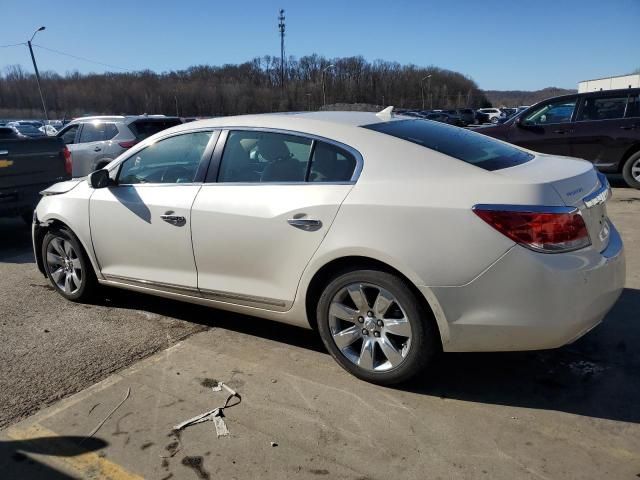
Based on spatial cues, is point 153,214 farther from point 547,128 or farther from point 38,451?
point 547,128

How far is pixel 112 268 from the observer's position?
4465 mm

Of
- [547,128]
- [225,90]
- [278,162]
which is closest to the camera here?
[278,162]

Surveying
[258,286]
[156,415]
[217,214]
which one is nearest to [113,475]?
[156,415]

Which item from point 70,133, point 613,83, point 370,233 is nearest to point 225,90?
point 613,83

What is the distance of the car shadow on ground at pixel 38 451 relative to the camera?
2597mm

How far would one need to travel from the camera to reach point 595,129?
31.6 ft

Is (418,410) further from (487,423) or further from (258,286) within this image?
(258,286)

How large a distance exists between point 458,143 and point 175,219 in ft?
6.67

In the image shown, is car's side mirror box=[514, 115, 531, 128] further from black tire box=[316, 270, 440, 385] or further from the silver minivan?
black tire box=[316, 270, 440, 385]

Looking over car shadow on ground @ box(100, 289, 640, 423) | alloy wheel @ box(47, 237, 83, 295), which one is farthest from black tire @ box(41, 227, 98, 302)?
car shadow on ground @ box(100, 289, 640, 423)

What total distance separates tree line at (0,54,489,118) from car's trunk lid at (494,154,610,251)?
289 ft

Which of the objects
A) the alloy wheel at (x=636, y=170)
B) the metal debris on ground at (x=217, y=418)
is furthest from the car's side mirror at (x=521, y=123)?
the metal debris on ground at (x=217, y=418)

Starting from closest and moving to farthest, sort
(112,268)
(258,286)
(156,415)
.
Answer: (156,415)
(258,286)
(112,268)

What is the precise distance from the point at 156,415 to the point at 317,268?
1243 millimetres
